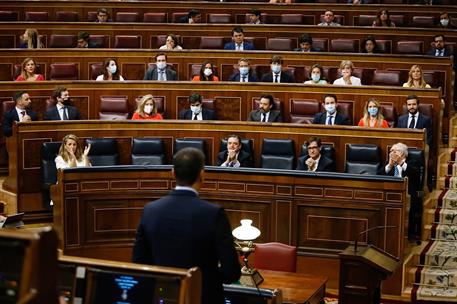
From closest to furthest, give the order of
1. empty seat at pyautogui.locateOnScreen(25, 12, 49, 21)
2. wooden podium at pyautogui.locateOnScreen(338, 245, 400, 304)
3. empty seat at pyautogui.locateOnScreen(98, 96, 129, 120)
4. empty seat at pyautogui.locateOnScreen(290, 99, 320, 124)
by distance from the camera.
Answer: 1. wooden podium at pyautogui.locateOnScreen(338, 245, 400, 304)
2. empty seat at pyautogui.locateOnScreen(290, 99, 320, 124)
3. empty seat at pyautogui.locateOnScreen(98, 96, 129, 120)
4. empty seat at pyautogui.locateOnScreen(25, 12, 49, 21)

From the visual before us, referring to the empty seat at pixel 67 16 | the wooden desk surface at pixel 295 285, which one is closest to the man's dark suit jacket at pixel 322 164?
the wooden desk surface at pixel 295 285

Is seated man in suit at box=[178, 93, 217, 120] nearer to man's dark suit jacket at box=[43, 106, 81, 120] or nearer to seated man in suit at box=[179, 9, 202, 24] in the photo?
man's dark suit jacket at box=[43, 106, 81, 120]

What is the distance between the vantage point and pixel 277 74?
354 inches

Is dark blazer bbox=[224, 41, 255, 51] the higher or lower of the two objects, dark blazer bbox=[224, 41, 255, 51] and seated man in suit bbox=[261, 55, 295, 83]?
the higher

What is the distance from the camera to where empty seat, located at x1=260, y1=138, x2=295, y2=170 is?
7543 mm

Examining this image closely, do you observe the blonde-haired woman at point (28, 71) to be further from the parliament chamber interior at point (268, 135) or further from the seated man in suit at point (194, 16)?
the seated man in suit at point (194, 16)

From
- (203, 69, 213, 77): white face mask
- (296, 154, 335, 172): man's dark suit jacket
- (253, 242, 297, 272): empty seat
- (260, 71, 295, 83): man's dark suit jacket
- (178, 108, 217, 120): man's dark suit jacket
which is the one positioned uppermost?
(203, 69, 213, 77): white face mask

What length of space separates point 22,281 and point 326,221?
15.1ft

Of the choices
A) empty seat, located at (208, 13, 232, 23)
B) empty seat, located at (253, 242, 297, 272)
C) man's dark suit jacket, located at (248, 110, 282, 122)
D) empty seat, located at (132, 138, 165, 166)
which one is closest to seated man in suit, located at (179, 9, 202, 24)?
empty seat, located at (208, 13, 232, 23)

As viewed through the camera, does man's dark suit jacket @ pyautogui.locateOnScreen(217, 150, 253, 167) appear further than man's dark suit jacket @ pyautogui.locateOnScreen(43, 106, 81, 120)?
No

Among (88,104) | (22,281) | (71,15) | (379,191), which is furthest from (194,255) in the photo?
(71,15)

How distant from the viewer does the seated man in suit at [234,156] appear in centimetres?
741

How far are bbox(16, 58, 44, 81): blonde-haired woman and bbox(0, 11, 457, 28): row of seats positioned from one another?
224cm

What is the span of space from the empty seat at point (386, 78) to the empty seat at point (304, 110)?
36.5 inches
